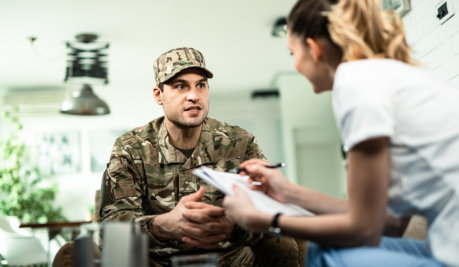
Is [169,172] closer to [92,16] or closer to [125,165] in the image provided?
[125,165]

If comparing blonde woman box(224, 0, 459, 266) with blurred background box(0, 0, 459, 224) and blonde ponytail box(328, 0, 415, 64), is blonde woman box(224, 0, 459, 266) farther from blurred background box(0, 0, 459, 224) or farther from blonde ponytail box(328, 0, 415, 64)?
blurred background box(0, 0, 459, 224)

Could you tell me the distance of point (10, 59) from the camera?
19.5 feet

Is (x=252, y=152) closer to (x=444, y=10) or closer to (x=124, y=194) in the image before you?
(x=124, y=194)

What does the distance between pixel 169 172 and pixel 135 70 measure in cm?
519

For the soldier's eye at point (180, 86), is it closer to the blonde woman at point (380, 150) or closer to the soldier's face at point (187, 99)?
the soldier's face at point (187, 99)

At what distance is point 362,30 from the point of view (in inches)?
36.8

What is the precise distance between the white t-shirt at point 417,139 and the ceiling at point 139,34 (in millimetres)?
3826

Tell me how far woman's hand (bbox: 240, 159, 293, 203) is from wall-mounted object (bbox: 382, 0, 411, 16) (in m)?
1.63

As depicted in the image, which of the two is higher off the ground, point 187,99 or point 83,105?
point 83,105

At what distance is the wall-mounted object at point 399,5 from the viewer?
2350mm

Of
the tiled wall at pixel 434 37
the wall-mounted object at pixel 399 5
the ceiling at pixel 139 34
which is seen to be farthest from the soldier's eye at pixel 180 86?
the ceiling at pixel 139 34

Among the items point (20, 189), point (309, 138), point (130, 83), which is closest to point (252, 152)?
point (20, 189)

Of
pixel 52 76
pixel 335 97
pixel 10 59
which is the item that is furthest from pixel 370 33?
pixel 52 76

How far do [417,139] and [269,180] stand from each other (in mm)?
400
